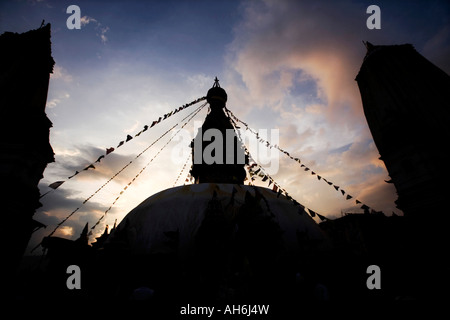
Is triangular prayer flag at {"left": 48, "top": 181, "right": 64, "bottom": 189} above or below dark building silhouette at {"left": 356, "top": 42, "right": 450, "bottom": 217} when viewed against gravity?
below

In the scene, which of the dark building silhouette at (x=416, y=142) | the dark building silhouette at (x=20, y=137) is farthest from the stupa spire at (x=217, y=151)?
the dark building silhouette at (x=20, y=137)

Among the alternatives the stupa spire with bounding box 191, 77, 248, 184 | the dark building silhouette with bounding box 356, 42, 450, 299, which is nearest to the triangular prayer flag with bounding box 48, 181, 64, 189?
the stupa spire with bounding box 191, 77, 248, 184

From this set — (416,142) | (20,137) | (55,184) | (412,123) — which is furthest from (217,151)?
(412,123)

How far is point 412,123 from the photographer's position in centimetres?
1345

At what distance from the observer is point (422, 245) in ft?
33.3

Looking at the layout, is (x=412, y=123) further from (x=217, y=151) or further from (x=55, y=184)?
(x=55, y=184)

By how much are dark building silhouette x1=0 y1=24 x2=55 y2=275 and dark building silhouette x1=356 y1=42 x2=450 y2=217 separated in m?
24.4

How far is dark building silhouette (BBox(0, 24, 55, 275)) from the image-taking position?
11.9 metres

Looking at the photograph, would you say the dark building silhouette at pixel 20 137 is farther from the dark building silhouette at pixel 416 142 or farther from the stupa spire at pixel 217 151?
the dark building silhouette at pixel 416 142

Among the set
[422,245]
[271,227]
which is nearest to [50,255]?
[271,227]

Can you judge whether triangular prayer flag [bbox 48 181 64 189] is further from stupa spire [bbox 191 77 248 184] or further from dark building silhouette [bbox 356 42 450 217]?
dark building silhouette [bbox 356 42 450 217]

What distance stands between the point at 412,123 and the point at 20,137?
26.4m
